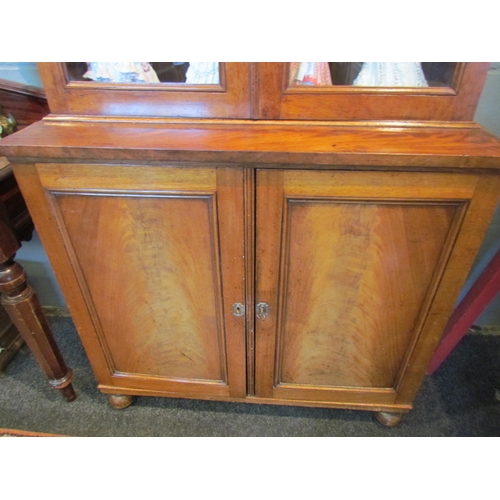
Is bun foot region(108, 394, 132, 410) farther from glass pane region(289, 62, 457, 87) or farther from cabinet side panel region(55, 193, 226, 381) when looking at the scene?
glass pane region(289, 62, 457, 87)

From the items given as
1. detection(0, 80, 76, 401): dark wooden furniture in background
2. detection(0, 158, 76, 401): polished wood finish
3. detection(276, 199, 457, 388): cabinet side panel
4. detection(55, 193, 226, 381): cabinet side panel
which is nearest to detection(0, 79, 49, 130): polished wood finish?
→ detection(0, 80, 76, 401): dark wooden furniture in background

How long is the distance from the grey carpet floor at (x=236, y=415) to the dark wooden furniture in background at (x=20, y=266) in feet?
0.30

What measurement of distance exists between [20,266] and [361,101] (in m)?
0.87

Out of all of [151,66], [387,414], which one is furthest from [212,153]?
[387,414]

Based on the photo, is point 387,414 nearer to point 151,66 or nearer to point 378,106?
point 378,106

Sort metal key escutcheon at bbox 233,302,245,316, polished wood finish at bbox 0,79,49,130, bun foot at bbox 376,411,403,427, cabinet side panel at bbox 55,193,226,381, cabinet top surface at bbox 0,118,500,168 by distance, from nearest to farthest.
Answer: cabinet top surface at bbox 0,118,500,168
cabinet side panel at bbox 55,193,226,381
metal key escutcheon at bbox 233,302,245,316
polished wood finish at bbox 0,79,49,130
bun foot at bbox 376,411,403,427

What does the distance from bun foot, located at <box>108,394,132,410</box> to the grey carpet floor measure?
1.2 inches

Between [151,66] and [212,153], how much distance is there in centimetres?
26

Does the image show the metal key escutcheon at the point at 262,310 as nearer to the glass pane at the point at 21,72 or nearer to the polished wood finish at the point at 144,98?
the polished wood finish at the point at 144,98

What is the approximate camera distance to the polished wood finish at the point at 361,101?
2.15ft

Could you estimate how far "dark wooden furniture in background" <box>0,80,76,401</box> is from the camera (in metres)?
0.83

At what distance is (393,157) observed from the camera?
1.98ft

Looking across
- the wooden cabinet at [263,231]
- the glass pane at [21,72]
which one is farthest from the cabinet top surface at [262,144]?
the glass pane at [21,72]

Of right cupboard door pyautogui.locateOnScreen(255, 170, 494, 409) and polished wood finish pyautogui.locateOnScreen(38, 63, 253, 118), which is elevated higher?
polished wood finish pyautogui.locateOnScreen(38, 63, 253, 118)
